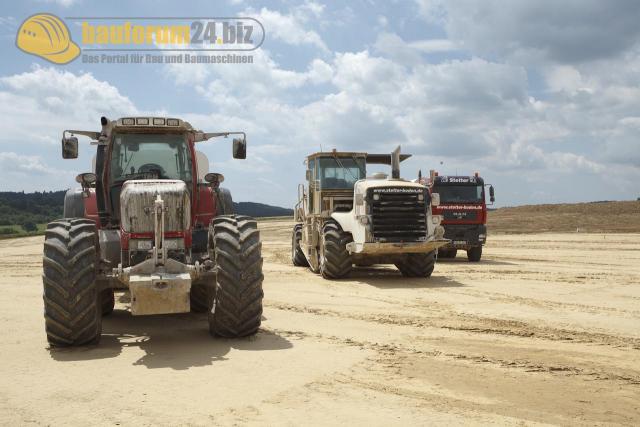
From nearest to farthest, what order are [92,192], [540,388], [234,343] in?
[540,388]
[234,343]
[92,192]

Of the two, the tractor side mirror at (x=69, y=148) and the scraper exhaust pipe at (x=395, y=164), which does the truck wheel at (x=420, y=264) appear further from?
the tractor side mirror at (x=69, y=148)

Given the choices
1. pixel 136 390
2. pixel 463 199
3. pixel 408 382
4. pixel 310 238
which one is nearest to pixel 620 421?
pixel 408 382

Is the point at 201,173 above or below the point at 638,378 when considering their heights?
above

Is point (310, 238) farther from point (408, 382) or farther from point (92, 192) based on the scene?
point (408, 382)

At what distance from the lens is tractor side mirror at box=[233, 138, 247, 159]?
342 inches

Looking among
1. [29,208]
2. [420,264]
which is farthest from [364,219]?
[29,208]

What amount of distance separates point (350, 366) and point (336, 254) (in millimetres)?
8023

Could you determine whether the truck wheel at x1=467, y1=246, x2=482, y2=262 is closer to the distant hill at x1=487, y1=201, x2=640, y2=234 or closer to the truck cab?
the truck cab

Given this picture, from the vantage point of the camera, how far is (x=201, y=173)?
8.85 m

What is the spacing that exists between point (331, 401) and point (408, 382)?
0.92 m

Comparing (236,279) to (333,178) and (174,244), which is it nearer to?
(174,244)

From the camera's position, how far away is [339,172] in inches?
632

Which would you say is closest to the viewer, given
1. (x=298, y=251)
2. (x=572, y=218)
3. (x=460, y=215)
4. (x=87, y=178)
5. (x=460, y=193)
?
(x=87, y=178)

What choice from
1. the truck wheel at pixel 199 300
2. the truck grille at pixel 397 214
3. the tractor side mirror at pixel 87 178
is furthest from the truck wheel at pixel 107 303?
the truck grille at pixel 397 214
